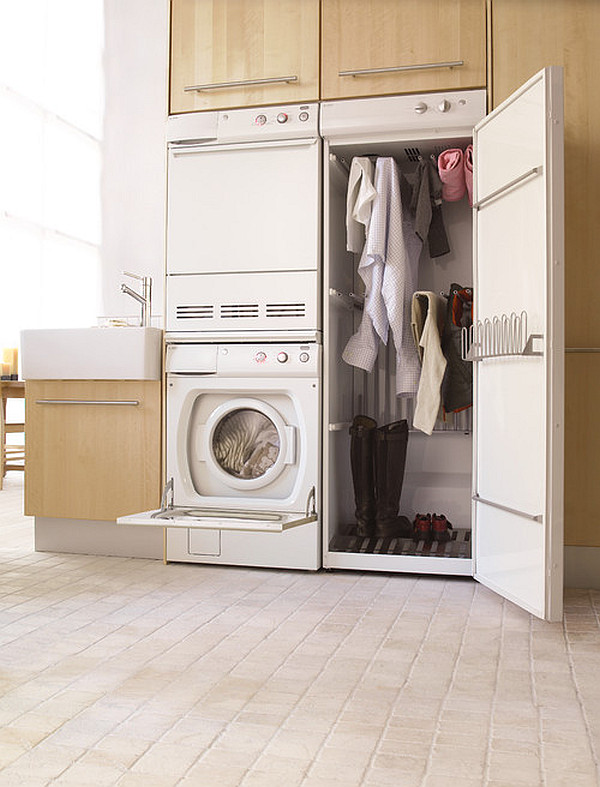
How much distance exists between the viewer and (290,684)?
6.88 ft

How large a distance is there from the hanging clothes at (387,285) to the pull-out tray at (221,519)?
74cm

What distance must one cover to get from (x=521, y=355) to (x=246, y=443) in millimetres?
1259

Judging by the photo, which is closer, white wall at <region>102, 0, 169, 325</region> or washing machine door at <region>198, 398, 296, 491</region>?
washing machine door at <region>198, 398, 296, 491</region>

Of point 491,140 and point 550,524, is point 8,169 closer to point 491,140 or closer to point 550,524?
Result: point 491,140

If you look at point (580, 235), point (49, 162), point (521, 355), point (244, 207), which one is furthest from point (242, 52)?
point (49, 162)

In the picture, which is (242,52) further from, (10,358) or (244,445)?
(10,358)

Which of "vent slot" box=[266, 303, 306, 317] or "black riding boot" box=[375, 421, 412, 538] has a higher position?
"vent slot" box=[266, 303, 306, 317]

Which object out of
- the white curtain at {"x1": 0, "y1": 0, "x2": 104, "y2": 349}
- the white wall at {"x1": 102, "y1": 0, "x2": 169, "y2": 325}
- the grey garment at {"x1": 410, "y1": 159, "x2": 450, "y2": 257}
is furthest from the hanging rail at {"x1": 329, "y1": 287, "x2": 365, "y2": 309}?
the white curtain at {"x1": 0, "y1": 0, "x2": 104, "y2": 349}

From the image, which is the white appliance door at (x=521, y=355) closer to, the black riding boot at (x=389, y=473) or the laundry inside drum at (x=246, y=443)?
the black riding boot at (x=389, y=473)

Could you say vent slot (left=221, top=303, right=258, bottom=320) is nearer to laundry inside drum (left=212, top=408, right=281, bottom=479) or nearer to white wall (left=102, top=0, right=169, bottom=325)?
laundry inside drum (left=212, top=408, right=281, bottom=479)

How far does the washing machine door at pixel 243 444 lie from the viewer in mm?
3430

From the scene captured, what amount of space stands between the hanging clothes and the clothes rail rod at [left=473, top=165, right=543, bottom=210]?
401 mm

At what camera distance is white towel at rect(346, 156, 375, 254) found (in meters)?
3.42

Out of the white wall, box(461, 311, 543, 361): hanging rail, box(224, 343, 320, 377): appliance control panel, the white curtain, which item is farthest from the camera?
the white curtain
